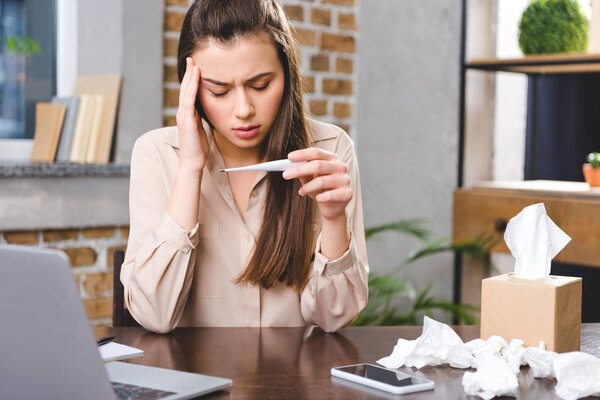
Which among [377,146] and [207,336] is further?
[377,146]

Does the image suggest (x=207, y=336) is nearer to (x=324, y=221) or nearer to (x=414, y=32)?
(x=324, y=221)

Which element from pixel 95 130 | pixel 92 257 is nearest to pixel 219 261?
pixel 92 257

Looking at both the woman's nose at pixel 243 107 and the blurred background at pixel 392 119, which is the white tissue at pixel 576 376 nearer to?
the woman's nose at pixel 243 107

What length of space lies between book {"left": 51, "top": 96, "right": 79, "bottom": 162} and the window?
202 mm

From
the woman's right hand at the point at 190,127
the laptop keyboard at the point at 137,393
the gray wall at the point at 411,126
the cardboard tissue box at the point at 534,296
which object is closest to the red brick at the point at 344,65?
the gray wall at the point at 411,126

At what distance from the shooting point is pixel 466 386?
0.98 metres

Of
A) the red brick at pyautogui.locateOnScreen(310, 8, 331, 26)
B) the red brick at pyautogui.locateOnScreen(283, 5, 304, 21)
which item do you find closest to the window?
the red brick at pyautogui.locateOnScreen(283, 5, 304, 21)

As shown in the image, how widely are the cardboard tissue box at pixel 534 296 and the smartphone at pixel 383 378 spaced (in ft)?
0.65

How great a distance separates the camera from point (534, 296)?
111 cm

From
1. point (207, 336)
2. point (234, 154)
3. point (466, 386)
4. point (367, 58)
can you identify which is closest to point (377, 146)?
point (367, 58)

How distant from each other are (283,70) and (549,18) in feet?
5.79

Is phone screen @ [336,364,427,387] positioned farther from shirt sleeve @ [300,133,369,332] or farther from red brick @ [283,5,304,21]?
red brick @ [283,5,304,21]

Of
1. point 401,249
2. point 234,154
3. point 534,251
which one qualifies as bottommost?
point 401,249

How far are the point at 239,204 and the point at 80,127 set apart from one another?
3.29 ft
